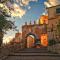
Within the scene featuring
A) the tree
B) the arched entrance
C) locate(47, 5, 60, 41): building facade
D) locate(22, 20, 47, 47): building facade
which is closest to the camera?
the tree

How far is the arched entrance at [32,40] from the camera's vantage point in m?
36.4

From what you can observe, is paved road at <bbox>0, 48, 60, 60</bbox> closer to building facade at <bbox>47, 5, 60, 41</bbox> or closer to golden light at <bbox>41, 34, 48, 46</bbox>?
building facade at <bbox>47, 5, 60, 41</bbox>

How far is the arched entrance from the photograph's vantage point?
119 ft

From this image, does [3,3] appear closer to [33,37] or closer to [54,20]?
[54,20]

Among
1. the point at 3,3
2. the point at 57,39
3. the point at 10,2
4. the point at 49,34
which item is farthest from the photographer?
the point at 49,34

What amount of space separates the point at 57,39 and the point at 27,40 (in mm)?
8343

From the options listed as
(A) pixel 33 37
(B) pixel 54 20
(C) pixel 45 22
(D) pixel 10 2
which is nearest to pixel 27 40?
(A) pixel 33 37

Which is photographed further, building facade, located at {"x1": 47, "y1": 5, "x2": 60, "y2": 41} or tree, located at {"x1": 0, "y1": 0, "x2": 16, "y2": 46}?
building facade, located at {"x1": 47, "y1": 5, "x2": 60, "y2": 41}

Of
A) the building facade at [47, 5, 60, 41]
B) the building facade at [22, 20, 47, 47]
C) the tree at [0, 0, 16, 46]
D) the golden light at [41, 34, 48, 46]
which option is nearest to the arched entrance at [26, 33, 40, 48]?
the building facade at [22, 20, 47, 47]

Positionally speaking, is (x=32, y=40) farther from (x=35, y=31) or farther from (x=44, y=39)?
(x=44, y=39)

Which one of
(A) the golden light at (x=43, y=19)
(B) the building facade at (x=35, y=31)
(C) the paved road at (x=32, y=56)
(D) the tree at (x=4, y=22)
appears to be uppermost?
(A) the golden light at (x=43, y=19)

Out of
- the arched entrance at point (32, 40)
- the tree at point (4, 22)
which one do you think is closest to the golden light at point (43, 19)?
the arched entrance at point (32, 40)

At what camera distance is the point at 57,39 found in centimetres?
3047

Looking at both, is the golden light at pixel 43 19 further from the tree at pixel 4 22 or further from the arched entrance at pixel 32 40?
the tree at pixel 4 22
